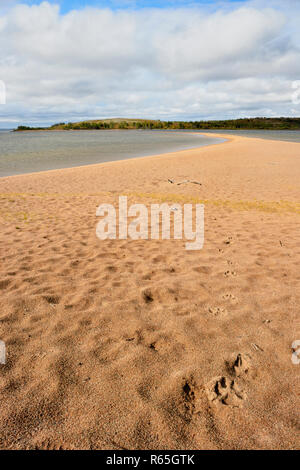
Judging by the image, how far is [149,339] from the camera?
3332 millimetres

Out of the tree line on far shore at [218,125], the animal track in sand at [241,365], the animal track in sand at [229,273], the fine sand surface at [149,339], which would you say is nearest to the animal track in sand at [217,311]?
the fine sand surface at [149,339]

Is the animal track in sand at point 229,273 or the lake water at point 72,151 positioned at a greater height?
the lake water at point 72,151

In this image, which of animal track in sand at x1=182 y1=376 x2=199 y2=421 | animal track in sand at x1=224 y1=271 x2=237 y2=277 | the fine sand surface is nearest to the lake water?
the fine sand surface

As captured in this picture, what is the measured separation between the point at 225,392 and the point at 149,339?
1018 mm

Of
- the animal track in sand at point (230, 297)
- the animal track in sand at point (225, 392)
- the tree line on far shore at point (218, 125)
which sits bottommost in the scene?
the animal track in sand at point (225, 392)

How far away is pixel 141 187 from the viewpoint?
12953 mm

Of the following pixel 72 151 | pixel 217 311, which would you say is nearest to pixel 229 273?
pixel 217 311

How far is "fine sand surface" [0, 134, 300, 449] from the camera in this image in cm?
234

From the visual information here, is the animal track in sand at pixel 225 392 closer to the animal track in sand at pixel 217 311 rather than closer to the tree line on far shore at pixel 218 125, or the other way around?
the animal track in sand at pixel 217 311

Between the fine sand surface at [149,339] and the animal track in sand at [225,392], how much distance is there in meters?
0.01

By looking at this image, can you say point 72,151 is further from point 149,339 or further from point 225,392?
point 225,392

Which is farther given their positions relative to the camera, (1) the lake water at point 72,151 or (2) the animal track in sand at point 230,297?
(1) the lake water at point 72,151

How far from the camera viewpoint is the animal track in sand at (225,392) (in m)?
2.56

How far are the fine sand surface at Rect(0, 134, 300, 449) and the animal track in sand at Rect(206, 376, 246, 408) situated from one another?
11mm
